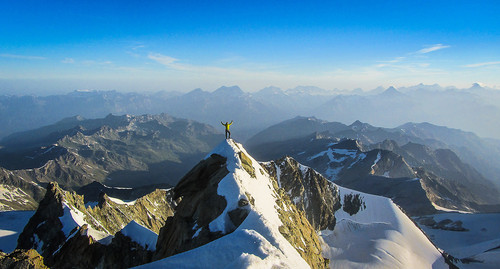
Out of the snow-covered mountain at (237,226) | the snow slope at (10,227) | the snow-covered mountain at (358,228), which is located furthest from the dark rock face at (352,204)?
the snow slope at (10,227)

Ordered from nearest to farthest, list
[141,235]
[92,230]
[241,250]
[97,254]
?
1. [241,250]
2. [97,254]
3. [141,235]
4. [92,230]

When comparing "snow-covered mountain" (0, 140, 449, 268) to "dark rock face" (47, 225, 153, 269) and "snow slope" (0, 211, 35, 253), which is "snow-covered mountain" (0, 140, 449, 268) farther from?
"snow slope" (0, 211, 35, 253)

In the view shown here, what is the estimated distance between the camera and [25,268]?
17.2 metres

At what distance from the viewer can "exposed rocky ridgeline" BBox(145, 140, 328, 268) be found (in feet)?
52.2

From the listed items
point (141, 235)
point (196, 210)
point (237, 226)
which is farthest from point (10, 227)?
point (237, 226)

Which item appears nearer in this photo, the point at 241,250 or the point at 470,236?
the point at 241,250

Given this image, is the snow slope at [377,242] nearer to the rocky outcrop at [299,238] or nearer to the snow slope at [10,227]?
the rocky outcrop at [299,238]

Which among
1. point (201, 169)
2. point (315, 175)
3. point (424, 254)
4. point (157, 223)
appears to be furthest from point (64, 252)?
point (424, 254)

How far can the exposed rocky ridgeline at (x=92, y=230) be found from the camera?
38.9 meters

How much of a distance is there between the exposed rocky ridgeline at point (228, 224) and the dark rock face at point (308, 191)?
51.7m

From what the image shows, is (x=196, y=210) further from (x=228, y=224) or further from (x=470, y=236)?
(x=470, y=236)

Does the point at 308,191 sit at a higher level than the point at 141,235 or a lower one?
lower

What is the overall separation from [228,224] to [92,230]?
60509 mm

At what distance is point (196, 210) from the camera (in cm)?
3000
